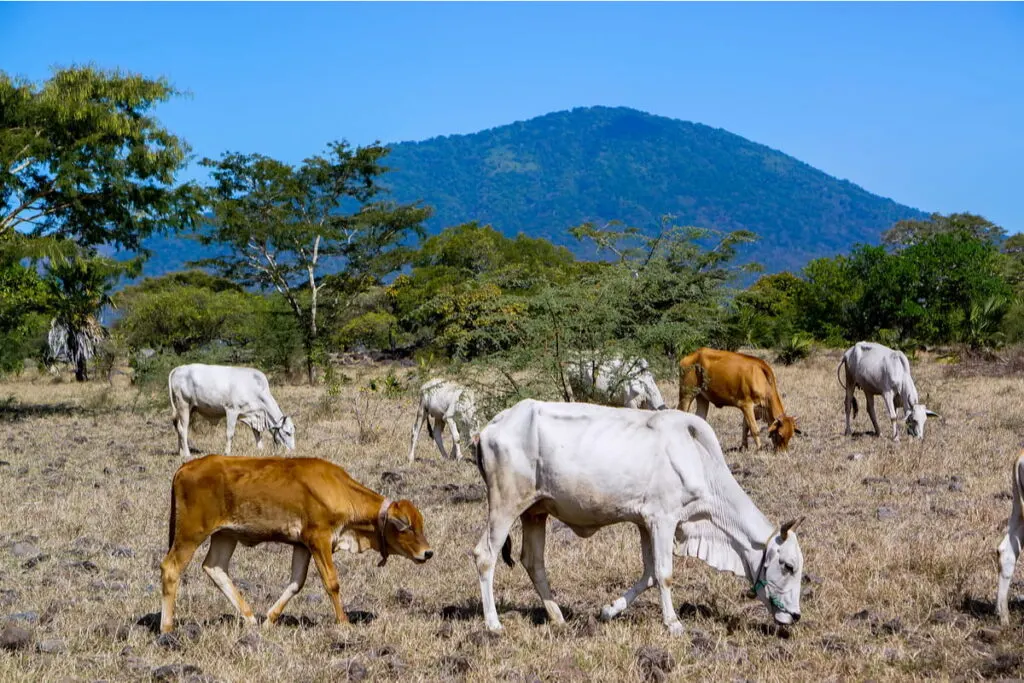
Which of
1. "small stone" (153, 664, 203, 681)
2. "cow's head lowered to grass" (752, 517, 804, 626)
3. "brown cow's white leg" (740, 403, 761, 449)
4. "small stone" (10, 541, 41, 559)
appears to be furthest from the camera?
"brown cow's white leg" (740, 403, 761, 449)

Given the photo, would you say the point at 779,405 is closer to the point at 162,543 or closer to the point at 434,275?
the point at 162,543

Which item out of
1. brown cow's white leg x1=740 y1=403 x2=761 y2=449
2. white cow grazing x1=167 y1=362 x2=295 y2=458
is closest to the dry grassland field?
brown cow's white leg x1=740 y1=403 x2=761 y2=449

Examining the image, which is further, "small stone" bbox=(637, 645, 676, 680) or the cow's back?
the cow's back

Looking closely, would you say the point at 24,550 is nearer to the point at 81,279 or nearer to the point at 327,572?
the point at 327,572

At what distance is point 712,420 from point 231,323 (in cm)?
2687

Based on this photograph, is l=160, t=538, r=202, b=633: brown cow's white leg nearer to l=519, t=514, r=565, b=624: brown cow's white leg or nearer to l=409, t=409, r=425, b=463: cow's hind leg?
l=519, t=514, r=565, b=624: brown cow's white leg

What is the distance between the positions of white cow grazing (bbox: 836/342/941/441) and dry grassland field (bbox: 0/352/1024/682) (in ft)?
5.74

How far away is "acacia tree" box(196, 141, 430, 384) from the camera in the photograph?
115 feet

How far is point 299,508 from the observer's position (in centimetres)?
737

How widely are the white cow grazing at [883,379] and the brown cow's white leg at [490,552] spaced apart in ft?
34.5

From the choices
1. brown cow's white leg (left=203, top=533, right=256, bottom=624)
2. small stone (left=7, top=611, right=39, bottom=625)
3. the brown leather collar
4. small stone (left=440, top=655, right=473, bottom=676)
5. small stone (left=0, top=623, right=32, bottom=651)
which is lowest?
small stone (left=440, top=655, right=473, bottom=676)

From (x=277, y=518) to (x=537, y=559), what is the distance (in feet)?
5.86

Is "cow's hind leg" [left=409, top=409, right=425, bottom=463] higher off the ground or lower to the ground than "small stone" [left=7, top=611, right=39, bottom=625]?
higher

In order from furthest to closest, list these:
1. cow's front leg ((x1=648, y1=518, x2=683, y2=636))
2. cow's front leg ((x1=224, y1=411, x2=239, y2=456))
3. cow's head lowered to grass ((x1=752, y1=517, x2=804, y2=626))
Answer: cow's front leg ((x1=224, y1=411, x2=239, y2=456)) < cow's front leg ((x1=648, y1=518, x2=683, y2=636)) < cow's head lowered to grass ((x1=752, y1=517, x2=804, y2=626))
